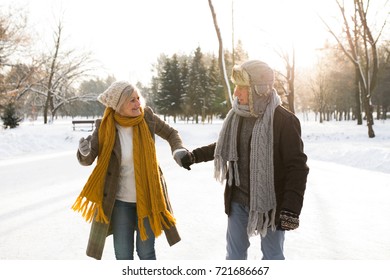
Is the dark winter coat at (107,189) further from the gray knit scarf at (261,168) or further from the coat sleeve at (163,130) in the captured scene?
the gray knit scarf at (261,168)

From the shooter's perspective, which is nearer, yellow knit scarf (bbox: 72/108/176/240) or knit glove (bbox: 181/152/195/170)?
Answer: yellow knit scarf (bbox: 72/108/176/240)

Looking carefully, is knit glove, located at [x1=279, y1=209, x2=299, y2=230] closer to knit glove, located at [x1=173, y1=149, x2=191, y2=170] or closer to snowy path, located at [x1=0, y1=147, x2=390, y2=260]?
knit glove, located at [x1=173, y1=149, x2=191, y2=170]

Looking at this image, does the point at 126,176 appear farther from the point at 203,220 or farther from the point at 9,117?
the point at 9,117

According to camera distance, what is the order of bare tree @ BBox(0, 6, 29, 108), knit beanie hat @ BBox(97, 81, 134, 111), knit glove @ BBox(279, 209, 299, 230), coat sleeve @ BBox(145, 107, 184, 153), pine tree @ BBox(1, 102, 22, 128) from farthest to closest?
pine tree @ BBox(1, 102, 22, 128) < bare tree @ BBox(0, 6, 29, 108) < coat sleeve @ BBox(145, 107, 184, 153) < knit beanie hat @ BBox(97, 81, 134, 111) < knit glove @ BBox(279, 209, 299, 230)

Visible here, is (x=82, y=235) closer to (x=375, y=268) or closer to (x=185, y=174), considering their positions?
(x=375, y=268)

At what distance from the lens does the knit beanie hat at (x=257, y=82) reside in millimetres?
2287

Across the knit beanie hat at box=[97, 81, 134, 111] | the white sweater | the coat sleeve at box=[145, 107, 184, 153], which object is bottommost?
the white sweater

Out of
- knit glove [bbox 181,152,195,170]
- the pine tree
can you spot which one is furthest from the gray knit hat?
the pine tree

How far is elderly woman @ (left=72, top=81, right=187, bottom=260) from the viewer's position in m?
2.52

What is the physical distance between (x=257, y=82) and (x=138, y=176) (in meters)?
1.09

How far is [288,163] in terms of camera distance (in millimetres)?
2227

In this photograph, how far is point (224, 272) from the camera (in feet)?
8.33

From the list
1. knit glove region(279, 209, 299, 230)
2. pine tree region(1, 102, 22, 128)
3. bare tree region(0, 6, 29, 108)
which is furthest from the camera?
pine tree region(1, 102, 22, 128)

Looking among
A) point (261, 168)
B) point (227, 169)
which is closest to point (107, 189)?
point (227, 169)
